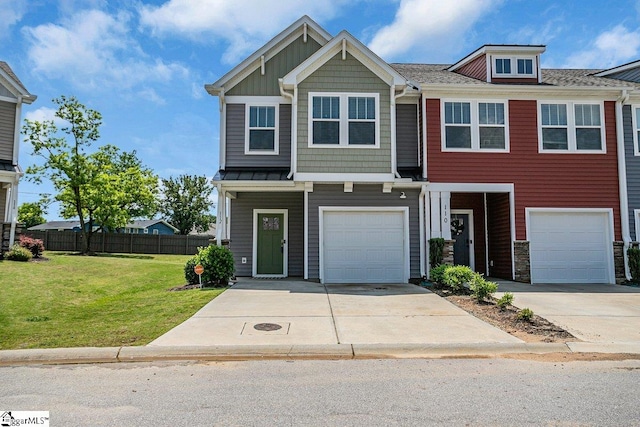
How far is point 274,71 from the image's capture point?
14523 mm

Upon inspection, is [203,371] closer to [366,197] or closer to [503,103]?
[366,197]

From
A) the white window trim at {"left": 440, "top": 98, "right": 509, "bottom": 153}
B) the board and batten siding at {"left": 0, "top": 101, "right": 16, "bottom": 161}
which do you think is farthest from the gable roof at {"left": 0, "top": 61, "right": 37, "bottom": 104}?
the white window trim at {"left": 440, "top": 98, "right": 509, "bottom": 153}

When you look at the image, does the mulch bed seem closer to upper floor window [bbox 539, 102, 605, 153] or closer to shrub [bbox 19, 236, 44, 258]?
upper floor window [bbox 539, 102, 605, 153]

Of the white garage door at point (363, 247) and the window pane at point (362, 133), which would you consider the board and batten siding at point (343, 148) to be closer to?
the window pane at point (362, 133)

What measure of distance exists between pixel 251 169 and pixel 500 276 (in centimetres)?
871

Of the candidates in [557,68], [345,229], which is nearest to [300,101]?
[345,229]

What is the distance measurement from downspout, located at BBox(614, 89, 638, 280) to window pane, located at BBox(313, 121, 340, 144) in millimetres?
8747

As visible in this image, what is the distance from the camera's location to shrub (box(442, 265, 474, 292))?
1074cm

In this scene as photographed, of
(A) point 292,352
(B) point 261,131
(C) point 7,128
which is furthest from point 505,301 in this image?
(C) point 7,128

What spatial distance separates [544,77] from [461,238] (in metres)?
6.35

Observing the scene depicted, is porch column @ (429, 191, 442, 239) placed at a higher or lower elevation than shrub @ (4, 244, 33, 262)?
higher

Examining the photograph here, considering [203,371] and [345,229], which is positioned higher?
[345,229]

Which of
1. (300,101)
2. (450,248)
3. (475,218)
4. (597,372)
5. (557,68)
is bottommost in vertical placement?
(597,372)

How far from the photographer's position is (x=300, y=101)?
12938 mm
